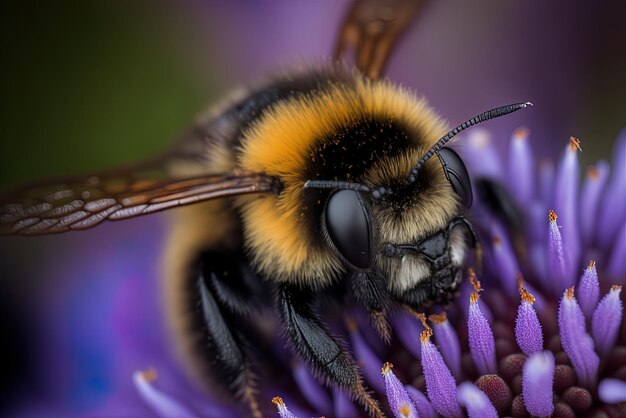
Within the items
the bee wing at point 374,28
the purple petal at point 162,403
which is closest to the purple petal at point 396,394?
the purple petal at point 162,403

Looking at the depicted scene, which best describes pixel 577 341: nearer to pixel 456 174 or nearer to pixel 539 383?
pixel 539 383

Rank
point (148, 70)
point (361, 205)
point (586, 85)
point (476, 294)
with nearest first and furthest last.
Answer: point (361, 205) → point (476, 294) → point (586, 85) → point (148, 70)

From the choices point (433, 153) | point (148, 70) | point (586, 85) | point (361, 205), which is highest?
point (586, 85)

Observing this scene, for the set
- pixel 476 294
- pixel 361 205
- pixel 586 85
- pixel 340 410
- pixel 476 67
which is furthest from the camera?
pixel 476 67

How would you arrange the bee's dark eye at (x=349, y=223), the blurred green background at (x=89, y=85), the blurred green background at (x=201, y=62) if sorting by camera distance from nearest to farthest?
the bee's dark eye at (x=349, y=223)
the blurred green background at (x=201, y=62)
the blurred green background at (x=89, y=85)

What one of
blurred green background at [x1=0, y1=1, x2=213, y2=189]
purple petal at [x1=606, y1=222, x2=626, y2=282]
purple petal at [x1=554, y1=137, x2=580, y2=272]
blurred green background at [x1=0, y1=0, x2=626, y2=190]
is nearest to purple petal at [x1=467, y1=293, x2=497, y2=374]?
purple petal at [x1=554, y1=137, x2=580, y2=272]

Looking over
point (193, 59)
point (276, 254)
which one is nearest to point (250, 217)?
point (276, 254)

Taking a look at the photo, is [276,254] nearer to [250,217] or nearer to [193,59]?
[250,217]

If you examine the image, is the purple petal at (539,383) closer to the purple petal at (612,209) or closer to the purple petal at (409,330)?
the purple petal at (409,330)
